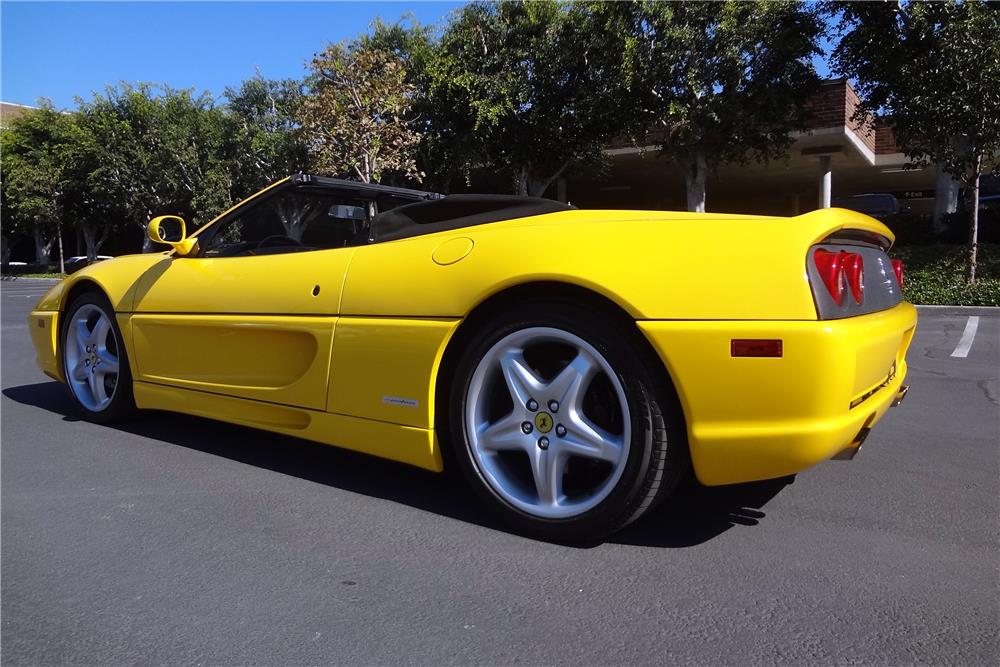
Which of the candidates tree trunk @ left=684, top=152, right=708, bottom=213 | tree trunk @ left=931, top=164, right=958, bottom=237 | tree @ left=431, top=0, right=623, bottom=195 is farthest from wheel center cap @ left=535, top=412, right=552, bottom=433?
tree trunk @ left=931, top=164, right=958, bottom=237

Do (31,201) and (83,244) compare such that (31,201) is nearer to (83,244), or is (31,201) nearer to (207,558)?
(83,244)

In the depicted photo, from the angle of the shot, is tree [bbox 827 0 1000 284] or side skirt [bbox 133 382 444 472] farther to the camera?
tree [bbox 827 0 1000 284]

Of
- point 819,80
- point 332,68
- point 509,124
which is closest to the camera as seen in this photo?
point 819,80

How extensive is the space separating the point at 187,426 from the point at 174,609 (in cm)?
239

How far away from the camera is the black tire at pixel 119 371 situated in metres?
4.06

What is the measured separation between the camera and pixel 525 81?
1655 cm

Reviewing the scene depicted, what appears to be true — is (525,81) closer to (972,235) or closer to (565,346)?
(972,235)

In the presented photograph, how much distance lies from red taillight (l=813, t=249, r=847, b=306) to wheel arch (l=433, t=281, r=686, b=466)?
560 millimetres

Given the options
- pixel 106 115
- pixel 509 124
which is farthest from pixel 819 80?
pixel 106 115

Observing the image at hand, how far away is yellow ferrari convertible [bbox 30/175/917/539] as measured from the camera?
86.4 inches

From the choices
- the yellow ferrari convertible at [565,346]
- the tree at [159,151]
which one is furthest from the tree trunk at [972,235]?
the tree at [159,151]

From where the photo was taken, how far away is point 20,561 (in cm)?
249

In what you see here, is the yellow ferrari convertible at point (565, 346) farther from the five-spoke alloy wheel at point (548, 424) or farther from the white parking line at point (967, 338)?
the white parking line at point (967, 338)

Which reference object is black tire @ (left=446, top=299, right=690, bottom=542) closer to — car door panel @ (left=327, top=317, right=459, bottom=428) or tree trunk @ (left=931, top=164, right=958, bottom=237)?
car door panel @ (left=327, top=317, right=459, bottom=428)
